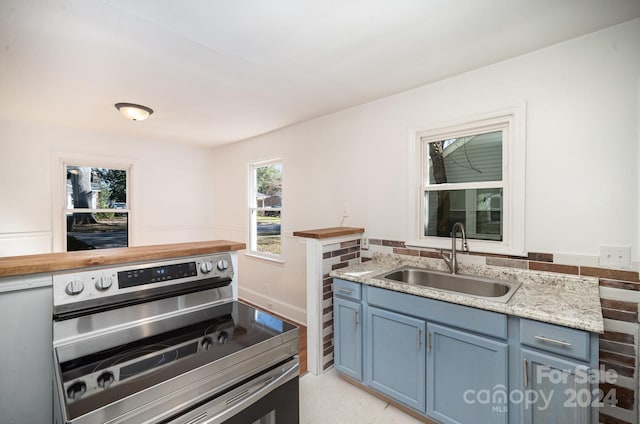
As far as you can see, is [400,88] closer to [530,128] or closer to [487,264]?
[530,128]

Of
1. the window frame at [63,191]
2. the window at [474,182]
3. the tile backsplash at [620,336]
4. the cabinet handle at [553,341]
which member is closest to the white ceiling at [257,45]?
the window at [474,182]

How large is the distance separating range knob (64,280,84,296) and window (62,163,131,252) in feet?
11.4

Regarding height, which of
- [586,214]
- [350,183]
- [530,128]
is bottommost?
[586,214]

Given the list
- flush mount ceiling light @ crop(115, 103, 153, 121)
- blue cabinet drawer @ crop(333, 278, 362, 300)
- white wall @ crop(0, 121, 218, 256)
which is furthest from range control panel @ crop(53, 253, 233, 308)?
white wall @ crop(0, 121, 218, 256)

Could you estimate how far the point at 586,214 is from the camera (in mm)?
1817

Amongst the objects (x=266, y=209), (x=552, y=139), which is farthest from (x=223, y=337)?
(x=266, y=209)

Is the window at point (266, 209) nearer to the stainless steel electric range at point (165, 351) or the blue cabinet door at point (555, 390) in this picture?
the stainless steel electric range at point (165, 351)

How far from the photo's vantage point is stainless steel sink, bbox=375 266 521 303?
201 centimetres

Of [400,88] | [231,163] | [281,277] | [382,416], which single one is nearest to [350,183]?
[400,88]

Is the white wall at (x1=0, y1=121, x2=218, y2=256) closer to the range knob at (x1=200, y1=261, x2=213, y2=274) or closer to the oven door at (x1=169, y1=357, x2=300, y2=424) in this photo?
the range knob at (x1=200, y1=261, x2=213, y2=274)

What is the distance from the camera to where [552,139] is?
1928 mm

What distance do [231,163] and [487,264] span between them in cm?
390

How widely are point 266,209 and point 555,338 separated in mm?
3439

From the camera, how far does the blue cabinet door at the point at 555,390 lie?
1.36 m
